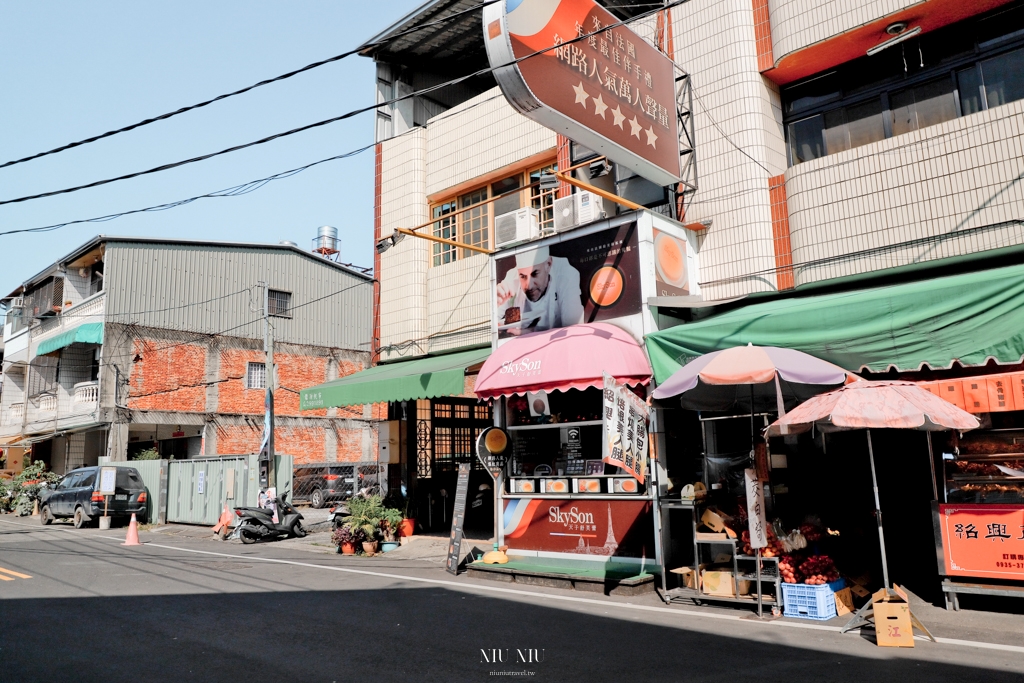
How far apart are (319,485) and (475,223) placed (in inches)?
618

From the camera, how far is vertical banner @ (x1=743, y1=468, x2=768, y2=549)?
8.57 m

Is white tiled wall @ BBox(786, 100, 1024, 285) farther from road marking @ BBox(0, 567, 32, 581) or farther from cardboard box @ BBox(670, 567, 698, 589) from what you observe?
road marking @ BBox(0, 567, 32, 581)

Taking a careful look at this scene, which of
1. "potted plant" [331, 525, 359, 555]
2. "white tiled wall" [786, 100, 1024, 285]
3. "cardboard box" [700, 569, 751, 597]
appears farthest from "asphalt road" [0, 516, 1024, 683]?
"white tiled wall" [786, 100, 1024, 285]

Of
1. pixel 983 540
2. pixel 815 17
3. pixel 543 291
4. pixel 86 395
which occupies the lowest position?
A: pixel 983 540

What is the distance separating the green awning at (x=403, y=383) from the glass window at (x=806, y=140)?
6.36 m

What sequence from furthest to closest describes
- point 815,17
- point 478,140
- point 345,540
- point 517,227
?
point 478,140
point 345,540
point 517,227
point 815,17

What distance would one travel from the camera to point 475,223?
55.0ft

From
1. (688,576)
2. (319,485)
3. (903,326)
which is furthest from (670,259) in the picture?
(319,485)

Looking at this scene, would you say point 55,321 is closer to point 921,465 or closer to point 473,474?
point 473,474

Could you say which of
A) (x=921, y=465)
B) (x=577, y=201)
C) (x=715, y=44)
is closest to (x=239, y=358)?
(x=577, y=201)

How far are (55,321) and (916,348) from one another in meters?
36.7

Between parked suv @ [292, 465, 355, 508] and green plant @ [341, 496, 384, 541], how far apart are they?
12.9 metres

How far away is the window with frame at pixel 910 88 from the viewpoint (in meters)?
10.1

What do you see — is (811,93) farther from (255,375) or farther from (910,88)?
(255,375)
